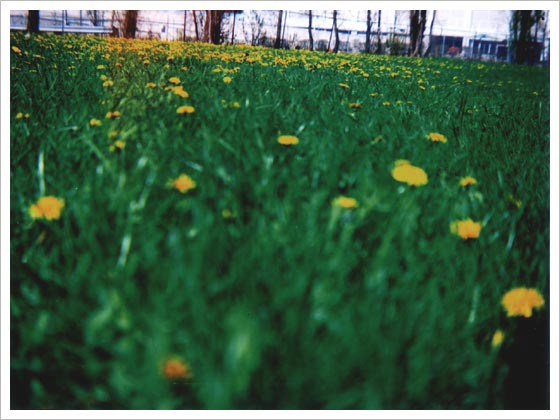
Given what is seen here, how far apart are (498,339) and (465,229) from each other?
0.30 meters

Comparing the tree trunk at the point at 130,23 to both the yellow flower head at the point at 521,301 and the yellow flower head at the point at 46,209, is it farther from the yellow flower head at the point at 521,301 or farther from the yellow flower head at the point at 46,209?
the yellow flower head at the point at 521,301

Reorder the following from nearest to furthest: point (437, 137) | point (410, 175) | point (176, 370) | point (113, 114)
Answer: point (176, 370) → point (410, 175) → point (113, 114) → point (437, 137)

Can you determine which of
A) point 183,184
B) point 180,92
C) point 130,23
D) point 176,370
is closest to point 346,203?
point 183,184

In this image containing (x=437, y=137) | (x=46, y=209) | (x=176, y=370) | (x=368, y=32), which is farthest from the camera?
(x=368, y=32)

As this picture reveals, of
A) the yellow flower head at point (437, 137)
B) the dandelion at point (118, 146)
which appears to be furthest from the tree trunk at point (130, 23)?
the yellow flower head at point (437, 137)

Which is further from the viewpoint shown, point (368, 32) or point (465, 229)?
point (368, 32)

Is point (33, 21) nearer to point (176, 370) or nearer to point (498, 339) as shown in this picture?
point (176, 370)

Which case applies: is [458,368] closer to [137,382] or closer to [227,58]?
[137,382]

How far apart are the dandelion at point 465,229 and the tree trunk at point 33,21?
1.64 metres

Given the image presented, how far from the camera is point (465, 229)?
96 centimetres

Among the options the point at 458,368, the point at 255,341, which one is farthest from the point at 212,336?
the point at 458,368

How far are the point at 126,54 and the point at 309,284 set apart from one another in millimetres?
2497

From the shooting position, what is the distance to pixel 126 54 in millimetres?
2725

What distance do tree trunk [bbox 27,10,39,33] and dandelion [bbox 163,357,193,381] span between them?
157 cm
